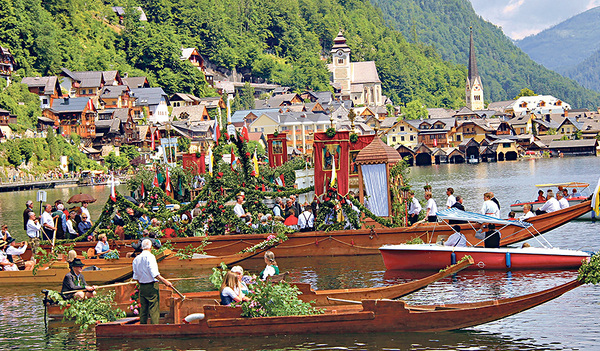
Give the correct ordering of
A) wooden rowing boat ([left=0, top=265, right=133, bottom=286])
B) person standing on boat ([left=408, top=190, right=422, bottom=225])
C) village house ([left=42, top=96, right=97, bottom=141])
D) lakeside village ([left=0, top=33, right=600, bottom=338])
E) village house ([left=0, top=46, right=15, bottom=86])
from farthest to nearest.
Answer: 1. village house ([left=0, top=46, right=15, bottom=86])
2. village house ([left=42, top=96, right=97, bottom=141])
3. person standing on boat ([left=408, top=190, right=422, bottom=225])
4. wooden rowing boat ([left=0, top=265, right=133, bottom=286])
5. lakeside village ([left=0, top=33, right=600, bottom=338])

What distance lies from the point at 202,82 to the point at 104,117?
42603 mm

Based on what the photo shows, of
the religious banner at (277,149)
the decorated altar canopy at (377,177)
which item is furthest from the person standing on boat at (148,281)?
the religious banner at (277,149)

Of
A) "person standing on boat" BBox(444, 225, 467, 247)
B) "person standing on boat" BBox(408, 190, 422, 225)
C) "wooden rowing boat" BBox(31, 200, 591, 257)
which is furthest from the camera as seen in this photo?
"person standing on boat" BBox(408, 190, 422, 225)

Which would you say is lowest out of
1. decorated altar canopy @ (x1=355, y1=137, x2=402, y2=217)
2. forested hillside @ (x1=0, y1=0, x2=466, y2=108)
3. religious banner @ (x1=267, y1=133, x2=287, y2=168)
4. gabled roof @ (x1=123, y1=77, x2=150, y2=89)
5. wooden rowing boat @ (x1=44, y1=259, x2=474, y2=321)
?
wooden rowing boat @ (x1=44, y1=259, x2=474, y2=321)

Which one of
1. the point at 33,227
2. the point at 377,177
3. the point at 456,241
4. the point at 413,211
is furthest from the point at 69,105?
the point at 456,241

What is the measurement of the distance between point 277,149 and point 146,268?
100ft

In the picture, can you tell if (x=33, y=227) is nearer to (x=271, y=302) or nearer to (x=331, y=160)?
(x=331, y=160)

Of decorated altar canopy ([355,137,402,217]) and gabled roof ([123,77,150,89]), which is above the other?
gabled roof ([123,77,150,89])

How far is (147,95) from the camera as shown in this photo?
131875mm

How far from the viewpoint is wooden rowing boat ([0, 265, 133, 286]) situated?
23.3 m

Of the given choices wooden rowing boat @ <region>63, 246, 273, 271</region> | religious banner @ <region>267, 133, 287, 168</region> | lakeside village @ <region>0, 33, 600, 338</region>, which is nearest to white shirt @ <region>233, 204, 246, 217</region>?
lakeside village @ <region>0, 33, 600, 338</region>

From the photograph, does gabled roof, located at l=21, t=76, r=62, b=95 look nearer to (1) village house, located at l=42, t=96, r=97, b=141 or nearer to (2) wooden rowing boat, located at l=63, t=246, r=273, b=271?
(1) village house, located at l=42, t=96, r=97, b=141

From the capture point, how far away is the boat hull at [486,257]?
21.7m

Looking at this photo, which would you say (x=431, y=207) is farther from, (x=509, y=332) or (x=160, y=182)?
(x=160, y=182)
